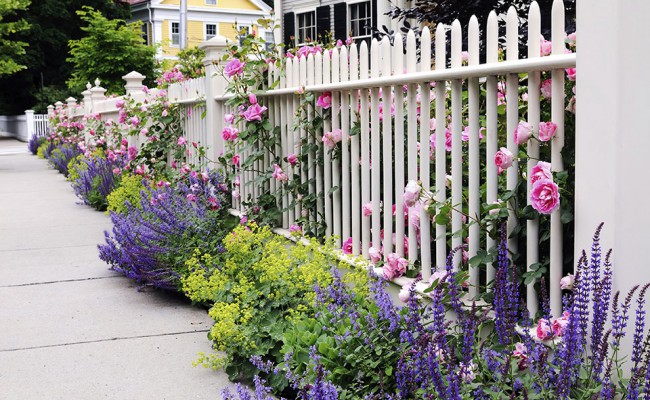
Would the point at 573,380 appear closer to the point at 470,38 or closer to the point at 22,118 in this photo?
the point at 470,38

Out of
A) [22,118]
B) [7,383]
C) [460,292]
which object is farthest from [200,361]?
[22,118]

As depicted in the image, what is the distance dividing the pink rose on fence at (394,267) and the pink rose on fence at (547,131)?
1.16 m

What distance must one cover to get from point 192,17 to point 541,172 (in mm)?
47975

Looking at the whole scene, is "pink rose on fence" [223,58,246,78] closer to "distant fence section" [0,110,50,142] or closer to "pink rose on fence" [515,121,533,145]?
"pink rose on fence" [515,121,533,145]

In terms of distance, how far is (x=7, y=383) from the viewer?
12.1ft

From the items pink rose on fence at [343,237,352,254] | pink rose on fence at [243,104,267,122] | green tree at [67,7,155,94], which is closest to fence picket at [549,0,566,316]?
pink rose on fence at [343,237,352,254]

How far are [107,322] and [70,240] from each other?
124 inches

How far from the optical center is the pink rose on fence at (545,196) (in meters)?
2.76

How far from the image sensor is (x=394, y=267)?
3881 millimetres

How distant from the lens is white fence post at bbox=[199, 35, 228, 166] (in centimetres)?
678

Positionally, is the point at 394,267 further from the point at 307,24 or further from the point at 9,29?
the point at 307,24

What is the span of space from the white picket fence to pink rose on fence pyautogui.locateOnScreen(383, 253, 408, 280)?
0.06 m

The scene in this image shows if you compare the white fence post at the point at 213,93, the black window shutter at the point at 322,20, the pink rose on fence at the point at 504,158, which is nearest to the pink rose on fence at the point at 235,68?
the white fence post at the point at 213,93

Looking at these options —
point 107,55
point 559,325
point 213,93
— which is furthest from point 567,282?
point 107,55
